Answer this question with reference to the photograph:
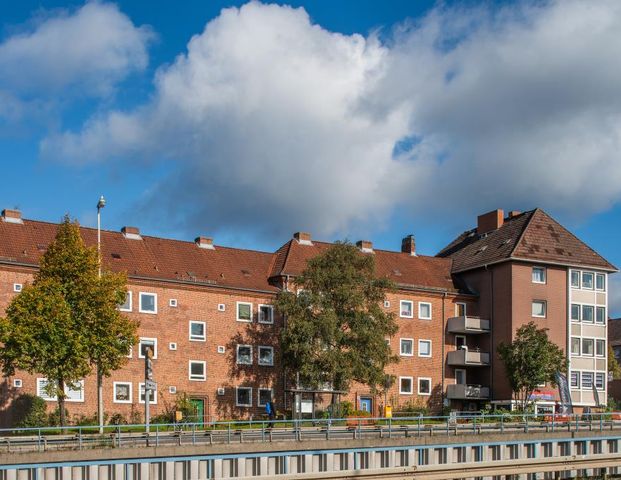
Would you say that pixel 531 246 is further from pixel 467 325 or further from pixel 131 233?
pixel 131 233

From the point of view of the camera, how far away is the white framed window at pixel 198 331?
63.2 m

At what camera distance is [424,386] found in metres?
70.5

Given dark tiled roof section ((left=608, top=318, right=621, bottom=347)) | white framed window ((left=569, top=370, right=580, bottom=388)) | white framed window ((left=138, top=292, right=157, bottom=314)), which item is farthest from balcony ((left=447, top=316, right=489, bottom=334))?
dark tiled roof section ((left=608, top=318, right=621, bottom=347))

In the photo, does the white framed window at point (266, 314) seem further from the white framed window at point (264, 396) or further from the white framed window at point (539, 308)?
the white framed window at point (539, 308)

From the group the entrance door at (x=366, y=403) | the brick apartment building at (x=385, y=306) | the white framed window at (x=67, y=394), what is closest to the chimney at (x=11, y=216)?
the brick apartment building at (x=385, y=306)

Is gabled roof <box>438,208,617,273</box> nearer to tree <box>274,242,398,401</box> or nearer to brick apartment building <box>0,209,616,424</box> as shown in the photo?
brick apartment building <box>0,209,616,424</box>

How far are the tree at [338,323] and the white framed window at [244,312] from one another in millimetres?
4387

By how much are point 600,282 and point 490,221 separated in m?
9.92

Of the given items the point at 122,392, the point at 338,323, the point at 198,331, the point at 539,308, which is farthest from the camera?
the point at 539,308

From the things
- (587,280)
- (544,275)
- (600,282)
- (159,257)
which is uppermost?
(159,257)

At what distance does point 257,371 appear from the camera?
214 ft

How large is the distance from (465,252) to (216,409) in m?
25.7

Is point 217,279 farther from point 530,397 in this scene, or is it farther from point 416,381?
point 530,397

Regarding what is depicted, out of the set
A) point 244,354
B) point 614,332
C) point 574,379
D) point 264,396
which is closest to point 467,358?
point 574,379
